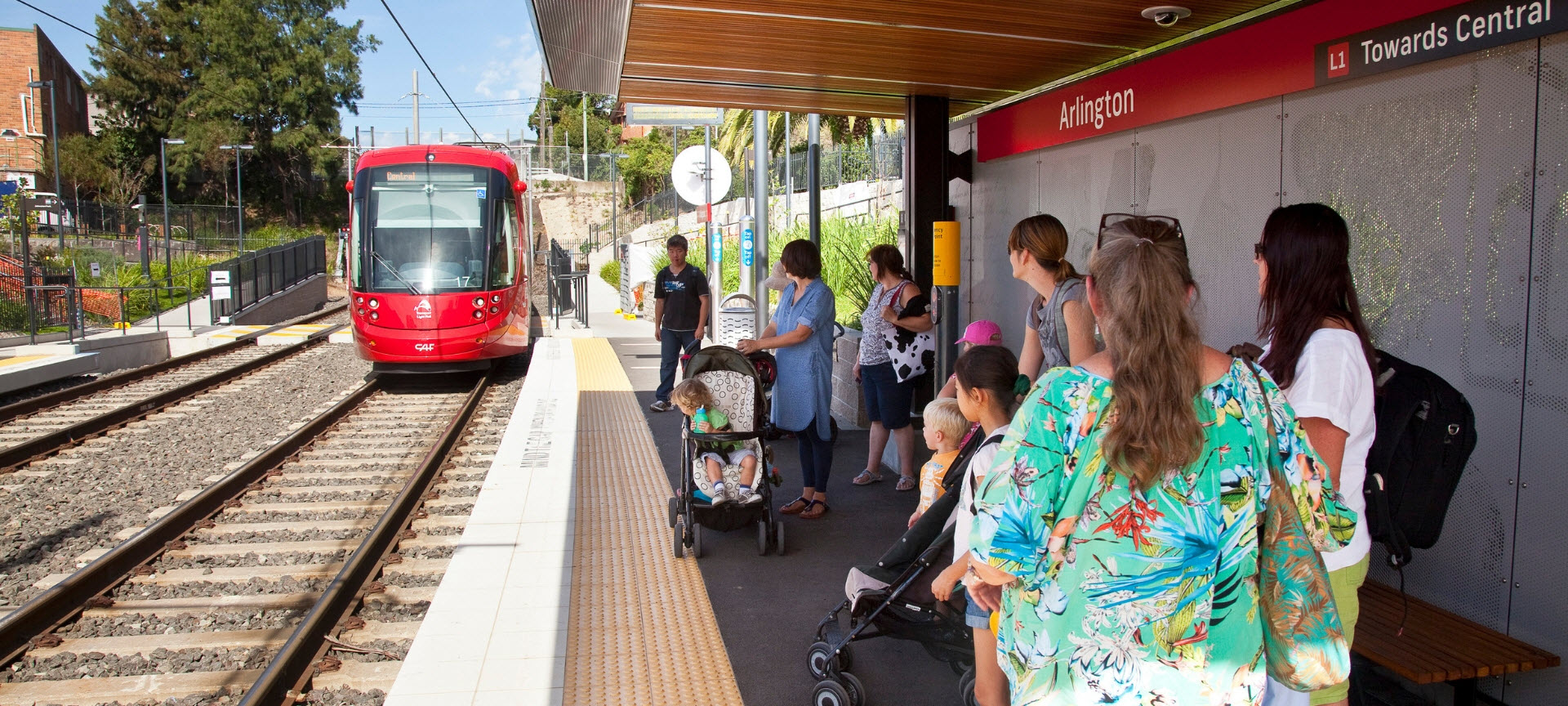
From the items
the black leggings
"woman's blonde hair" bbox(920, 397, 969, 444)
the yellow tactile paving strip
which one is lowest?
the yellow tactile paving strip

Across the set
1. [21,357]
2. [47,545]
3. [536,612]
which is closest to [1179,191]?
[536,612]

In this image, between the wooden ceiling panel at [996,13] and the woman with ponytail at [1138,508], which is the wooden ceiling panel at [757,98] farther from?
the woman with ponytail at [1138,508]

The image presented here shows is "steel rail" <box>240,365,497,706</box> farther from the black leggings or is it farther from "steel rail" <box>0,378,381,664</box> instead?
the black leggings

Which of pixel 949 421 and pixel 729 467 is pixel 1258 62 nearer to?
pixel 949 421

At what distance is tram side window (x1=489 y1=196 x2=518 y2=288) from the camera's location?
45.7ft

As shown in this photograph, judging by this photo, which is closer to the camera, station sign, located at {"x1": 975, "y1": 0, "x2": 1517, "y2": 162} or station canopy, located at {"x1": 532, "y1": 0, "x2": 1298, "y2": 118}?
station sign, located at {"x1": 975, "y1": 0, "x2": 1517, "y2": 162}

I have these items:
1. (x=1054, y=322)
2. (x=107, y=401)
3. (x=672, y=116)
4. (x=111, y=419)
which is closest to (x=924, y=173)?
(x=1054, y=322)

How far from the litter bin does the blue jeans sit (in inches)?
48.7

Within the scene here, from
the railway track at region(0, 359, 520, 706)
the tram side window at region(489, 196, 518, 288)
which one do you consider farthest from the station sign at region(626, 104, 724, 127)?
the railway track at region(0, 359, 520, 706)

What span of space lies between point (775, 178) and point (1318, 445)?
104 ft

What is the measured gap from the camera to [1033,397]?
221cm

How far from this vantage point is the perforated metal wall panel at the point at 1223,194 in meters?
5.27

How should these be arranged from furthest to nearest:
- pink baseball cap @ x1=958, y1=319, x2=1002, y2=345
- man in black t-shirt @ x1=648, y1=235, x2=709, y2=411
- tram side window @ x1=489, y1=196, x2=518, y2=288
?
tram side window @ x1=489, y1=196, x2=518, y2=288 < man in black t-shirt @ x1=648, y1=235, x2=709, y2=411 < pink baseball cap @ x1=958, y1=319, x2=1002, y2=345

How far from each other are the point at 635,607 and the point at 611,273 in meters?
38.0
